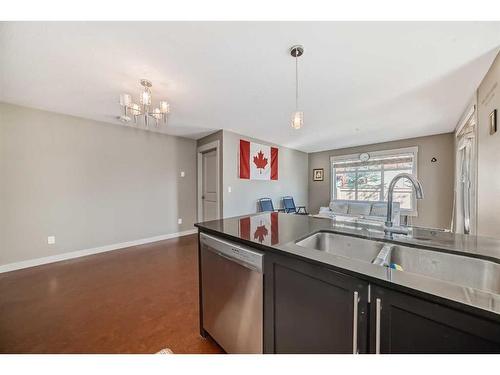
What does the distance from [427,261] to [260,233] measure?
2.76 feet

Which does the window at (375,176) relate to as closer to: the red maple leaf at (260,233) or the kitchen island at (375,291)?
the kitchen island at (375,291)

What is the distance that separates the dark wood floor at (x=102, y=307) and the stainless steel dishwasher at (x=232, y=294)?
0.81 ft

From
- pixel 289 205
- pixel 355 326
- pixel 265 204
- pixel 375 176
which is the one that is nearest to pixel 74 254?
pixel 265 204

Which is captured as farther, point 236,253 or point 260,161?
point 260,161

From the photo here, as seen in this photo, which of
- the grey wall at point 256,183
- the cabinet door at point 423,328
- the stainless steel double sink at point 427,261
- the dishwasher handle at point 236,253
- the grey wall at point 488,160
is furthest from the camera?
the grey wall at point 256,183

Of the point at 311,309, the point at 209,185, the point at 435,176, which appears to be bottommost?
the point at 311,309

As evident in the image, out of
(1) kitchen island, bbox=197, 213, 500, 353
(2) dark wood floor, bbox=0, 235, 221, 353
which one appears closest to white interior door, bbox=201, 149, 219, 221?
(2) dark wood floor, bbox=0, 235, 221, 353

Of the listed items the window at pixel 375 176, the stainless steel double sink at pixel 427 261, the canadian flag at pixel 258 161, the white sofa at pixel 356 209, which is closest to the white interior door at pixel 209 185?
the canadian flag at pixel 258 161

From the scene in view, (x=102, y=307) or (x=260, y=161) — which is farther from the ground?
(x=260, y=161)

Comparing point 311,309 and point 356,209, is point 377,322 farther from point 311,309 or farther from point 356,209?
point 356,209

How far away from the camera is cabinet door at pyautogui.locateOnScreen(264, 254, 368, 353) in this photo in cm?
72

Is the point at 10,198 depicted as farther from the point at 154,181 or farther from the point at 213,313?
the point at 213,313

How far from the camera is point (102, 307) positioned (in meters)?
1.83

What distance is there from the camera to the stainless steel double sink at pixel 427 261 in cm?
83
